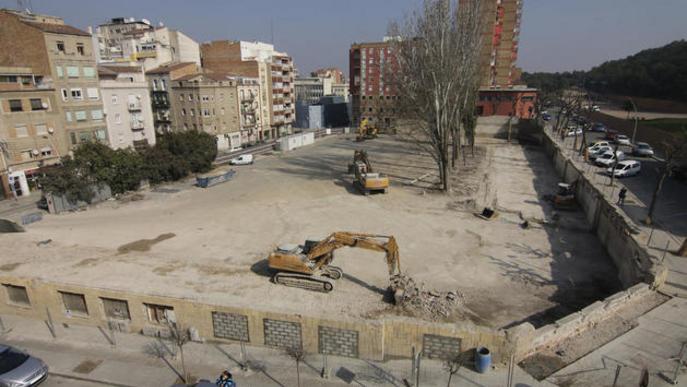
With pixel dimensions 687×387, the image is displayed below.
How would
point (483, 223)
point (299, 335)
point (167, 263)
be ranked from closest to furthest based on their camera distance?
1. point (299, 335)
2. point (167, 263)
3. point (483, 223)

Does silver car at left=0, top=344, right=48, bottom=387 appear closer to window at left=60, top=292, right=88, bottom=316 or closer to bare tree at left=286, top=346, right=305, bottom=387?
window at left=60, top=292, right=88, bottom=316

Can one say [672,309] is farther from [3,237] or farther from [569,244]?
[3,237]

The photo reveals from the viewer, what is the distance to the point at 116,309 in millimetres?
14914

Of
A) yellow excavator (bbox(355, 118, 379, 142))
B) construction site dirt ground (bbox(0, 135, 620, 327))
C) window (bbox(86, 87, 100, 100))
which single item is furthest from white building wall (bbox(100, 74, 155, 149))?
yellow excavator (bbox(355, 118, 379, 142))

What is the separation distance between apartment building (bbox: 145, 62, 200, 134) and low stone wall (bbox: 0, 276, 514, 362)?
170 feet

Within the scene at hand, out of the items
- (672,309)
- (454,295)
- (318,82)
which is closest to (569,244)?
(672,309)

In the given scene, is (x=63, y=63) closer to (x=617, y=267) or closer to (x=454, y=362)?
(x=454, y=362)

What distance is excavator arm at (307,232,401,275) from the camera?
1711 centimetres

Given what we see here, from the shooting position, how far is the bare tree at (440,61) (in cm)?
3128

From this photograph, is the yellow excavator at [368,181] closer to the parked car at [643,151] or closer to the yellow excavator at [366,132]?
the parked car at [643,151]

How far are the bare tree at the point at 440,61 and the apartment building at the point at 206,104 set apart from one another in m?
36.4

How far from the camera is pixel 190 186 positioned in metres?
39.1

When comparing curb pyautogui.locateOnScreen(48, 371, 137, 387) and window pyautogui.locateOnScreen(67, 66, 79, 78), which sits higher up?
window pyautogui.locateOnScreen(67, 66, 79, 78)

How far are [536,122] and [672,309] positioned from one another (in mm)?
57567
